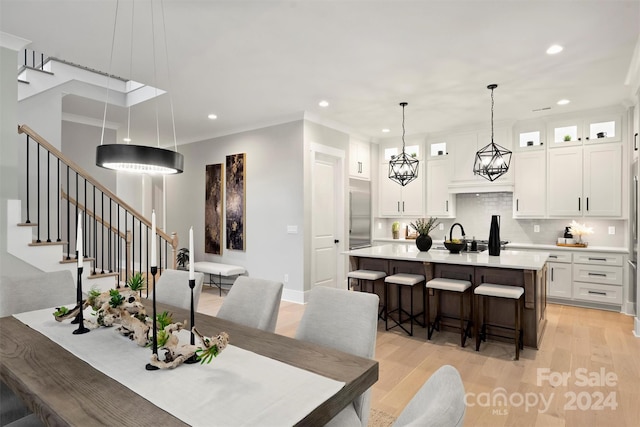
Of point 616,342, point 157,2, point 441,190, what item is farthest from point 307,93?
point 616,342

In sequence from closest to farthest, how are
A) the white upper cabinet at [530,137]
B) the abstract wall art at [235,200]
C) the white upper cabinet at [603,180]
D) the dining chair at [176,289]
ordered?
the dining chair at [176,289] → the white upper cabinet at [603,180] → the white upper cabinet at [530,137] → the abstract wall art at [235,200]

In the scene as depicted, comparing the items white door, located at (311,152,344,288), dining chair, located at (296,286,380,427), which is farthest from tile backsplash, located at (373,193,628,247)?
dining chair, located at (296,286,380,427)

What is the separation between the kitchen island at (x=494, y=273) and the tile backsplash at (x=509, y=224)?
1.99 m

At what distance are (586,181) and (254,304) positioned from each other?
5.16 meters

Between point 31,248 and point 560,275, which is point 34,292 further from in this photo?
point 560,275

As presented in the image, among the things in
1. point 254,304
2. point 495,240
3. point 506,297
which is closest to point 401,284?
point 506,297

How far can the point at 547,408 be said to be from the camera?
2373 mm

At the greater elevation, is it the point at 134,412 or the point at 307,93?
the point at 307,93

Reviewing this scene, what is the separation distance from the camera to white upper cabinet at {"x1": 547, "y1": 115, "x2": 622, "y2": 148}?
4871 mm

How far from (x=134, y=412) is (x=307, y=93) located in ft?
12.9

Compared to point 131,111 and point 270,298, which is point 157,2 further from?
point 131,111

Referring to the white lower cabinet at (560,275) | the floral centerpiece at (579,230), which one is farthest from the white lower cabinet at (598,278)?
the floral centerpiece at (579,230)

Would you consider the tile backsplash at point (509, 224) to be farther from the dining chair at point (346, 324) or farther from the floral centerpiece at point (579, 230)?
the dining chair at point (346, 324)

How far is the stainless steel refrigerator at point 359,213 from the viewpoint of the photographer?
6188 millimetres
